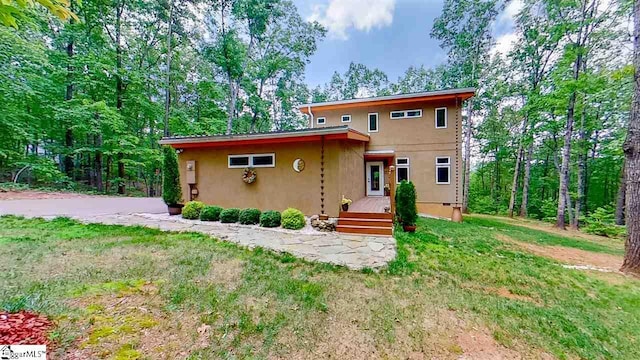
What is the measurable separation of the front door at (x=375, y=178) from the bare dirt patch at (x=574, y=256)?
5.36 metres

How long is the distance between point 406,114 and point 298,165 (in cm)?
679

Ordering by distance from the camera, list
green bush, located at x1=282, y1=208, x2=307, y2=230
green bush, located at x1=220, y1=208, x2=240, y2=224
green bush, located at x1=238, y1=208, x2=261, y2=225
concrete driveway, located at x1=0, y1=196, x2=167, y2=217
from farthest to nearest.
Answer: concrete driveway, located at x1=0, y1=196, x2=167, y2=217, green bush, located at x1=220, y1=208, x2=240, y2=224, green bush, located at x1=238, y1=208, x2=261, y2=225, green bush, located at x1=282, y1=208, x2=307, y2=230

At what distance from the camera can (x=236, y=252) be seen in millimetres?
5195

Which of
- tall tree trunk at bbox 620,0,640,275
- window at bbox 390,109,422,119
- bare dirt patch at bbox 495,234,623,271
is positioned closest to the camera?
tall tree trunk at bbox 620,0,640,275

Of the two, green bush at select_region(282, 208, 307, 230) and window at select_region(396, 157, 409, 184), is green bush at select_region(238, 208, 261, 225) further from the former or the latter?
window at select_region(396, 157, 409, 184)

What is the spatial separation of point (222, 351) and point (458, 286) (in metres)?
3.62

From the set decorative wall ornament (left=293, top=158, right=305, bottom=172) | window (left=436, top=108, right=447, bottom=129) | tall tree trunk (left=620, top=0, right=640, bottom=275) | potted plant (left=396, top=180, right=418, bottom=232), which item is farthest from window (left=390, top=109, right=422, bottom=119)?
tall tree trunk (left=620, top=0, right=640, bottom=275)

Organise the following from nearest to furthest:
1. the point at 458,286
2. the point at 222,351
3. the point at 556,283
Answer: the point at 222,351
the point at 458,286
the point at 556,283

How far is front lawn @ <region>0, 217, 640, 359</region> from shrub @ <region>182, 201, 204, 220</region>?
299 centimetres

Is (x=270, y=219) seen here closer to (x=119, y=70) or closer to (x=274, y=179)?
(x=274, y=179)

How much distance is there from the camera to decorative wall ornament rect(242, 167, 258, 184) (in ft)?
29.1

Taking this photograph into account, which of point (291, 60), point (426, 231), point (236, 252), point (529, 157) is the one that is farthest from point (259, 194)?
point (529, 157)

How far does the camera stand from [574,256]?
6.86 metres

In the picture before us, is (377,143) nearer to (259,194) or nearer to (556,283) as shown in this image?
(259,194)
